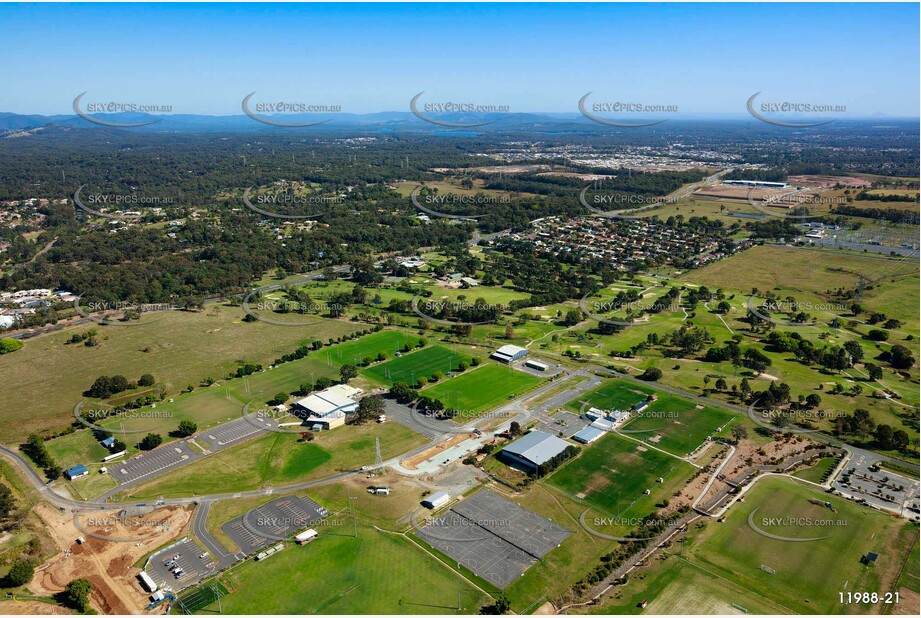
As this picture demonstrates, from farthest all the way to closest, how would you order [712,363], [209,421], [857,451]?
[712,363], [209,421], [857,451]

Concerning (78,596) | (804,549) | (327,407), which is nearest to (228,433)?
(327,407)

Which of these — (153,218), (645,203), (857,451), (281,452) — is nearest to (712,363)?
(857,451)

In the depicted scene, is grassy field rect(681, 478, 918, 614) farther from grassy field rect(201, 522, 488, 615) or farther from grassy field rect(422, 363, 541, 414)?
grassy field rect(422, 363, 541, 414)

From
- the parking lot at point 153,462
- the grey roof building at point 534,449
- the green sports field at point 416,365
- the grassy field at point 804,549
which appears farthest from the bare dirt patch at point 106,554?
the grassy field at point 804,549

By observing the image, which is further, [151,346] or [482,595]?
[151,346]

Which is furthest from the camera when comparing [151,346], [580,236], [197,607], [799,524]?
[580,236]

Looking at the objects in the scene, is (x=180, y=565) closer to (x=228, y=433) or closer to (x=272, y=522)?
(x=272, y=522)

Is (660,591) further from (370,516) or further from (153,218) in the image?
(153,218)
